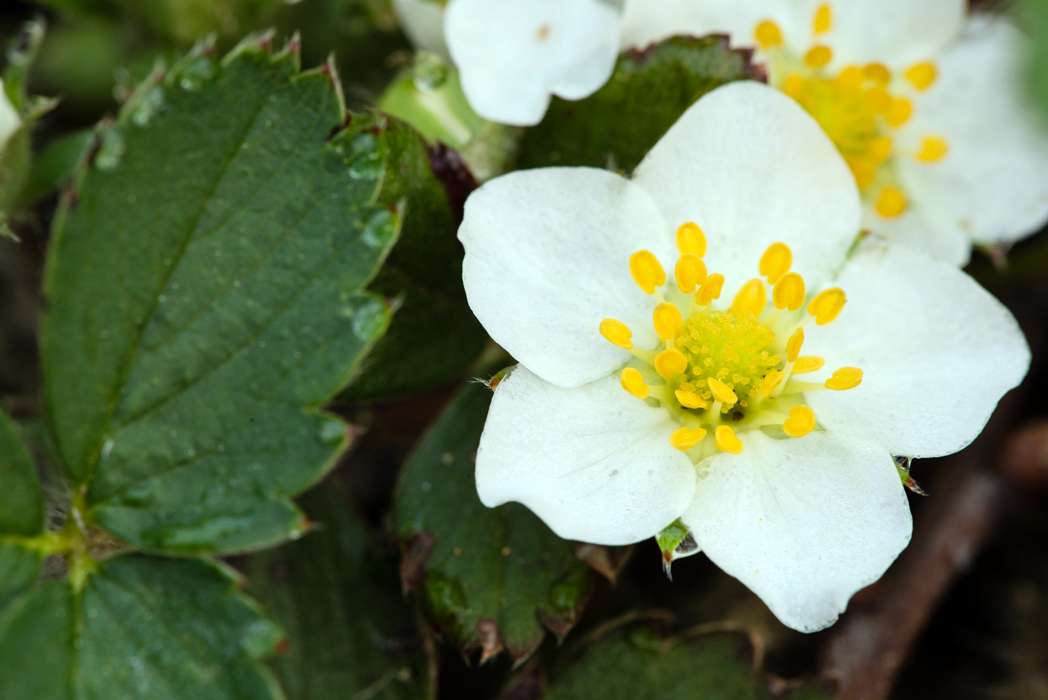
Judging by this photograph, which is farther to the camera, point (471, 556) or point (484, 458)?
point (471, 556)

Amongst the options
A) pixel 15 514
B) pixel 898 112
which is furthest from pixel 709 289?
pixel 15 514

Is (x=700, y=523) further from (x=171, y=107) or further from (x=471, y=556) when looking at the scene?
(x=171, y=107)

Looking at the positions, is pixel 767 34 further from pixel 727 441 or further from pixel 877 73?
pixel 727 441

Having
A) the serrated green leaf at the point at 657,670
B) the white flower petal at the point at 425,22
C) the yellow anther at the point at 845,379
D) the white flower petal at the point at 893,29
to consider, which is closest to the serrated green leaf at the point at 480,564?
the serrated green leaf at the point at 657,670

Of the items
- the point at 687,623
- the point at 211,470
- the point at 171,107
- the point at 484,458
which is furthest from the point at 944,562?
the point at 171,107

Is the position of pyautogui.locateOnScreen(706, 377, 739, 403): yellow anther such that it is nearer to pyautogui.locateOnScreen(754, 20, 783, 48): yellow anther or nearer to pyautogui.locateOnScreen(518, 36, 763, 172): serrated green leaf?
pyautogui.locateOnScreen(518, 36, 763, 172): serrated green leaf
